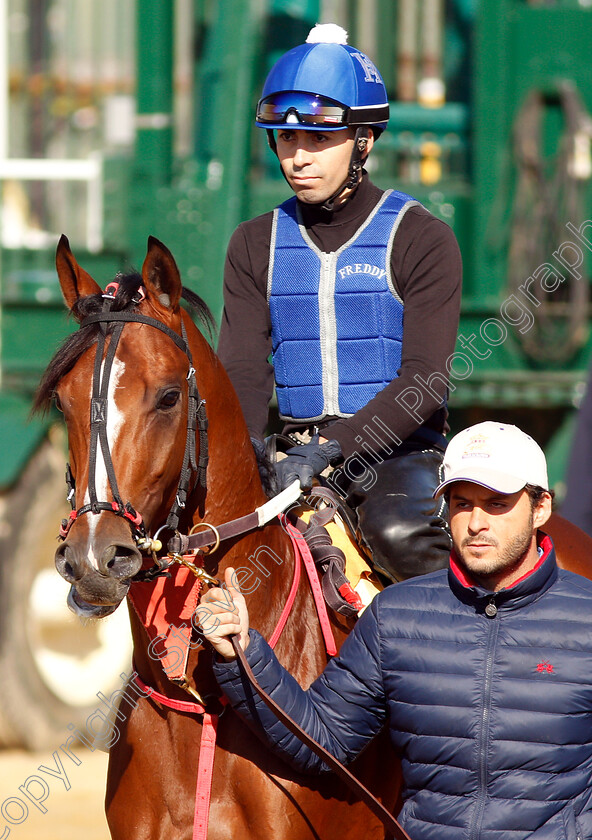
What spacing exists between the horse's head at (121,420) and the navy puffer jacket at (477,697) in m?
0.41

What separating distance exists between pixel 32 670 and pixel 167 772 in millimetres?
4546

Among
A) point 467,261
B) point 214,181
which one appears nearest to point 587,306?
point 467,261

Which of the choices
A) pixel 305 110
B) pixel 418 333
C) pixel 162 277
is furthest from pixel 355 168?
pixel 162 277

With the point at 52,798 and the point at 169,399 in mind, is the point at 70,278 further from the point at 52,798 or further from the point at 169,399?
the point at 52,798

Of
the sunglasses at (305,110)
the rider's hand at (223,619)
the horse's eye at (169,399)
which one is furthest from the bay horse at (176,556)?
the sunglasses at (305,110)

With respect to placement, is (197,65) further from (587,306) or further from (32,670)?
(32,670)

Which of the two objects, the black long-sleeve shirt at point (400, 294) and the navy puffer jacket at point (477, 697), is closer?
the navy puffer jacket at point (477, 697)

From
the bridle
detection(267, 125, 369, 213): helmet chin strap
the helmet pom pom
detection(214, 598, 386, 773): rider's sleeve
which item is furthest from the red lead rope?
the helmet pom pom

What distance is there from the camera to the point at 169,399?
2695 millimetres

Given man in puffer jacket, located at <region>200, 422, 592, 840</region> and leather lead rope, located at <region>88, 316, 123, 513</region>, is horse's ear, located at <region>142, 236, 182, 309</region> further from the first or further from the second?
man in puffer jacket, located at <region>200, 422, 592, 840</region>

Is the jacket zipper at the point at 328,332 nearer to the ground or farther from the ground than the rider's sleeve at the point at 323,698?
farther from the ground

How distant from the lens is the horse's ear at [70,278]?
2840 mm

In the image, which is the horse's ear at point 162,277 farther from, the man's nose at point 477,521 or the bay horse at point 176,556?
the man's nose at point 477,521

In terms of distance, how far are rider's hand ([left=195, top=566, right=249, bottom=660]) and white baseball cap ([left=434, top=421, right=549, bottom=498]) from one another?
53 centimetres
